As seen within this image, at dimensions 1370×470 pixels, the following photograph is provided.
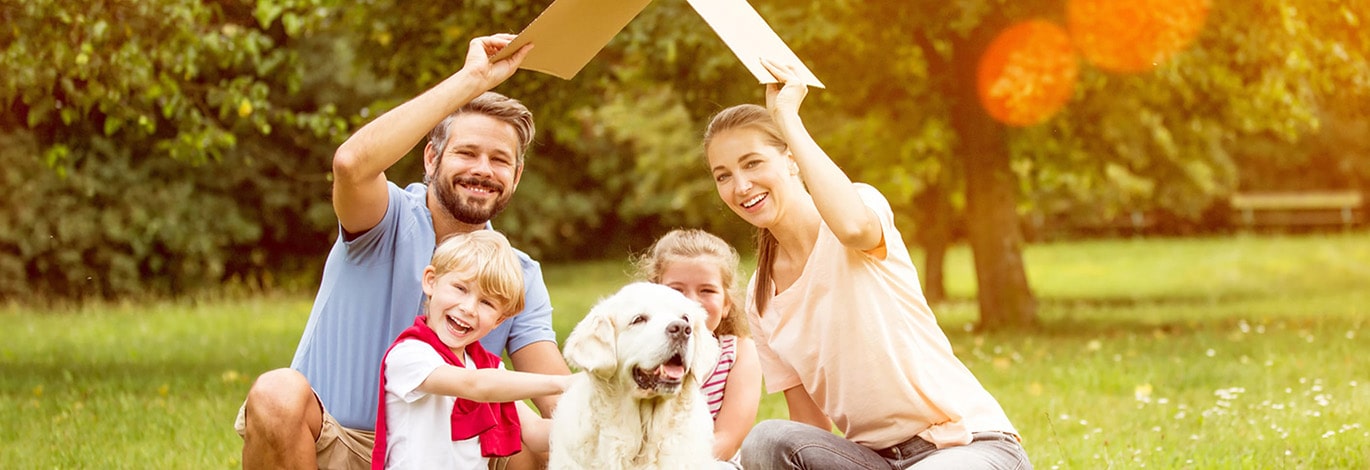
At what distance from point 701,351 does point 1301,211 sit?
4066cm

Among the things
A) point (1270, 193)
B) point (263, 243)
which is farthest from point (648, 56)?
point (1270, 193)

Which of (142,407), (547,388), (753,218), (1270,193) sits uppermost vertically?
(753,218)

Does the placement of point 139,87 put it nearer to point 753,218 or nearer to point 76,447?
point 76,447

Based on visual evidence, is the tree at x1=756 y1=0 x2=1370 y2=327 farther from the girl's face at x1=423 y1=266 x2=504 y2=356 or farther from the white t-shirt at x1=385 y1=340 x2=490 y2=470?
the white t-shirt at x1=385 y1=340 x2=490 y2=470

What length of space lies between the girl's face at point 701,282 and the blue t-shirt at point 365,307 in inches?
33.3

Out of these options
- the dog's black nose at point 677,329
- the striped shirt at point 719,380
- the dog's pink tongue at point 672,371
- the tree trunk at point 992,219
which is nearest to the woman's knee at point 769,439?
the striped shirt at point 719,380

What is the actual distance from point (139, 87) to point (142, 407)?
243cm

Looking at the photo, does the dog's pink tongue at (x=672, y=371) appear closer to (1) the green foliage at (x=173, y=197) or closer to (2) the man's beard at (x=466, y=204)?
(2) the man's beard at (x=466, y=204)

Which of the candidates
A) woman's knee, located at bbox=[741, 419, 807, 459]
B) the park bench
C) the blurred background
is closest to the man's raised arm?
the blurred background

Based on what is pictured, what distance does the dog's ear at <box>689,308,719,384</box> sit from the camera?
349 cm

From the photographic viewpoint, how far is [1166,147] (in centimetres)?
1584

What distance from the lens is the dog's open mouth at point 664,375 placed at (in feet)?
11.4

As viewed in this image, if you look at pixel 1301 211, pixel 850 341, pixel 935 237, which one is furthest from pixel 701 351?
pixel 1301 211

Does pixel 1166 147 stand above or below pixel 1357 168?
above
